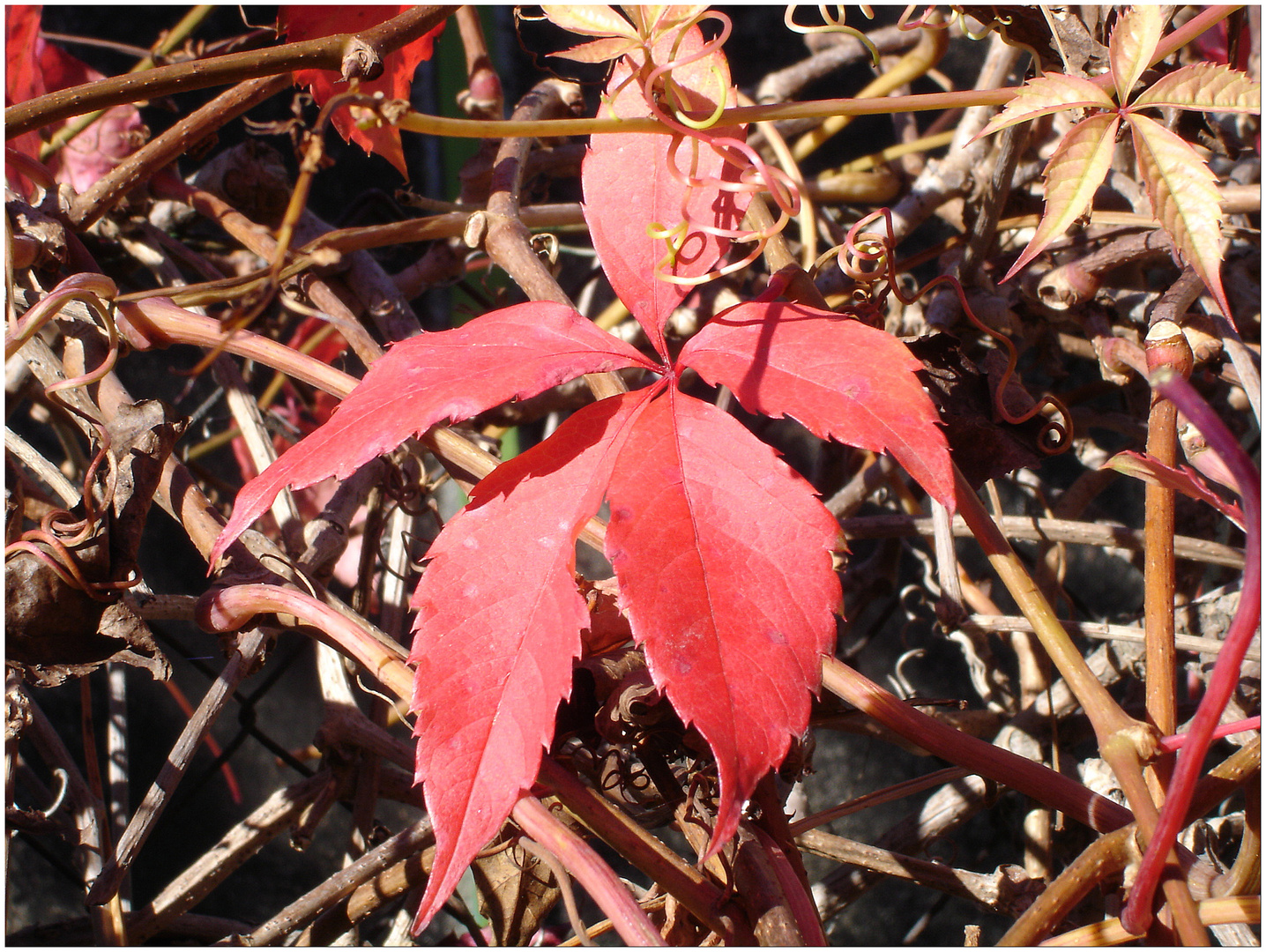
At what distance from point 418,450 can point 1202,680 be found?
22.1 inches

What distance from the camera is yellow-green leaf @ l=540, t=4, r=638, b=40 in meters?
0.38

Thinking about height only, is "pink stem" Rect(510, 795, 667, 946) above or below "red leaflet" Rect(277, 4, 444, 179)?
below

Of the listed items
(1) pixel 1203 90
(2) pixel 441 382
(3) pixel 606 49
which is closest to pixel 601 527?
(2) pixel 441 382

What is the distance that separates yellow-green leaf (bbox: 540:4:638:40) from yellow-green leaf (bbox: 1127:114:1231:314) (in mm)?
220

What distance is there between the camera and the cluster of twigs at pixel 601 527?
1.24 feet

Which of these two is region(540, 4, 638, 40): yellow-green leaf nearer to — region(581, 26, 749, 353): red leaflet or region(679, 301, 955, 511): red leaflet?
region(581, 26, 749, 353): red leaflet

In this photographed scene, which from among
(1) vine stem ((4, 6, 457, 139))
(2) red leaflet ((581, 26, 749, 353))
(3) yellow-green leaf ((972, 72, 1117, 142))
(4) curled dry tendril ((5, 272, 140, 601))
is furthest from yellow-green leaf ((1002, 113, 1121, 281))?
(4) curled dry tendril ((5, 272, 140, 601))

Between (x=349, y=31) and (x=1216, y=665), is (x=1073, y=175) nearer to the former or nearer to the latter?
(x=1216, y=665)

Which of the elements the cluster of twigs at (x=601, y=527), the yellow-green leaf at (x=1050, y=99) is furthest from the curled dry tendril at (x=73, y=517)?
the yellow-green leaf at (x=1050, y=99)

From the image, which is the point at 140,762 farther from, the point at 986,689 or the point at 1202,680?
the point at 1202,680

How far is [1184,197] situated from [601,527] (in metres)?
0.29

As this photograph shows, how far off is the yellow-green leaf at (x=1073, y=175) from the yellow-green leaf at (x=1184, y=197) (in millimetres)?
13

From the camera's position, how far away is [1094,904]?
0.61 m

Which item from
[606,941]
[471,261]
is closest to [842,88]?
[471,261]
